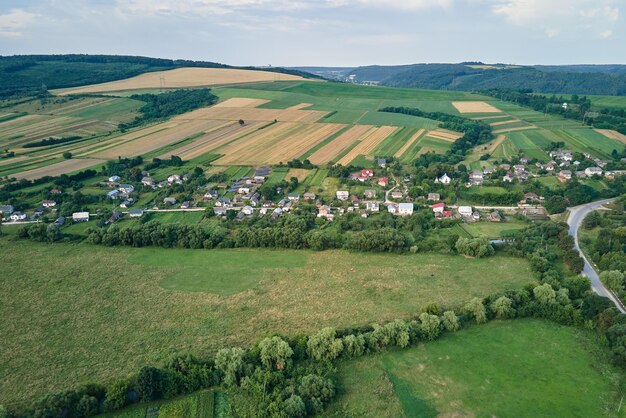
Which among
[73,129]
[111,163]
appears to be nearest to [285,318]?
[111,163]

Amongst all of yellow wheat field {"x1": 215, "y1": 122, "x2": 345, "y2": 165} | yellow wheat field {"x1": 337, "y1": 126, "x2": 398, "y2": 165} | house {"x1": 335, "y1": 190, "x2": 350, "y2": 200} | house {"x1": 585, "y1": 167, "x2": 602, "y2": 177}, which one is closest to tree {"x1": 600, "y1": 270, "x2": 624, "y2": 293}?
house {"x1": 335, "y1": 190, "x2": 350, "y2": 200}

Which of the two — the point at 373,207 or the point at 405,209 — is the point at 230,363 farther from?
the point at 405,209

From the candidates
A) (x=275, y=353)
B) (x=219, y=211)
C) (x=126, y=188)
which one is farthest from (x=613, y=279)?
(x=126, y=188)

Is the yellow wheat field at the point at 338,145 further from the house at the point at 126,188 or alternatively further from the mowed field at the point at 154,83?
the mowed field at the point at 154,83

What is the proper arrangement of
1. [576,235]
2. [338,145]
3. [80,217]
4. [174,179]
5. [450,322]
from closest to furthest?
[450,322] → [576,235] → [80,217] → [174,179] → [338,145]

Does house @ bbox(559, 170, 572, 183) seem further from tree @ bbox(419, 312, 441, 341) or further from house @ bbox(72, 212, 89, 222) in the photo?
house @ bbox(72, 212, 89, 222)

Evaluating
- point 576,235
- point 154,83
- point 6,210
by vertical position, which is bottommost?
point 6,210

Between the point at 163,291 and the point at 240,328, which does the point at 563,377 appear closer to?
the point at 240,328
